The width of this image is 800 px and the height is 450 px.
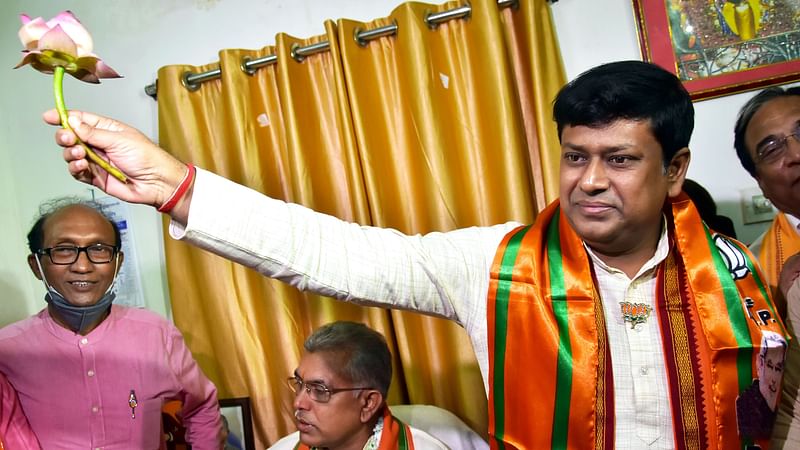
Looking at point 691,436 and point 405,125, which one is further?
point 405,125

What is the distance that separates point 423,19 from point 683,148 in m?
1.27

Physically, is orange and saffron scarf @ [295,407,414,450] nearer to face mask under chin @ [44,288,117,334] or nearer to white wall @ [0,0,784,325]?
face mask under chin @ [44,288,117,334]

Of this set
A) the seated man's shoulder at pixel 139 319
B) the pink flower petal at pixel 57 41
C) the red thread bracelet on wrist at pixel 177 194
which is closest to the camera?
the pink flower petal at pixel 57 41

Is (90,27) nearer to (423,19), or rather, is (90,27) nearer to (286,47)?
(286,47)

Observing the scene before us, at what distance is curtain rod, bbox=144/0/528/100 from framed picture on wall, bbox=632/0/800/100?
367 mm

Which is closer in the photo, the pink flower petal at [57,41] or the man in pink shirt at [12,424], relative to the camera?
the pink flower petal at [57,41]

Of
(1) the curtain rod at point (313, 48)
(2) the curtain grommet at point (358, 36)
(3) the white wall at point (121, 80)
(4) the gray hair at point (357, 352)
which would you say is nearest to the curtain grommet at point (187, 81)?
(1) the curtain rod at point (313, 48)

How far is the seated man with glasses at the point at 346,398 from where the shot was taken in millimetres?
1805

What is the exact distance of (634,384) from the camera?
1165 mm

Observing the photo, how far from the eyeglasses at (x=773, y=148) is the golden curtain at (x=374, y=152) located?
0.65 m

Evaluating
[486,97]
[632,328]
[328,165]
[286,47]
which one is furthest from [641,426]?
[286,47]

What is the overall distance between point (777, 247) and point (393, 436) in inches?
45.2

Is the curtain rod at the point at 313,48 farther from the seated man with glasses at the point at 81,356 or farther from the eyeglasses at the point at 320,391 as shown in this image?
the eyeglasses at the point at 320,391

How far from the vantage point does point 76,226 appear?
1890 millimetres
